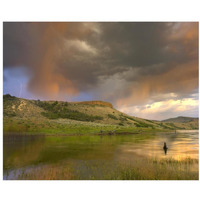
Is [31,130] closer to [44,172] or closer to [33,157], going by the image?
[33,157]

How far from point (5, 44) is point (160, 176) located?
94.8 feet

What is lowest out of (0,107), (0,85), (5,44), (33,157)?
(33,157)

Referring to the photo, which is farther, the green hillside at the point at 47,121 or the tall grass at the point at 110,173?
the green hillside at the point at 47,121

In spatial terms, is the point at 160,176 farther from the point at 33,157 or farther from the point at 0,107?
the point at 0,107

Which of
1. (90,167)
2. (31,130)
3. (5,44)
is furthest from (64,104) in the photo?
(90,167)

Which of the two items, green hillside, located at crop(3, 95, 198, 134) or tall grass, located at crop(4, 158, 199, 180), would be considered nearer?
tall grass, located at crop(4, 158, 199, 180)

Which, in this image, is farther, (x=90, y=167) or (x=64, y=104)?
(x=64, y=104)

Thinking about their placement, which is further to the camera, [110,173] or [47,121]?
[47,121]

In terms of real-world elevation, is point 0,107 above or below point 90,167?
above

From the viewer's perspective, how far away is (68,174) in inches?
613

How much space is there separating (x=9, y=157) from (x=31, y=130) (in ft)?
84.6

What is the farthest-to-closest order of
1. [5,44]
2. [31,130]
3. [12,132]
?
[31,130] → [12,132] → [5,44]

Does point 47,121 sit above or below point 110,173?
above

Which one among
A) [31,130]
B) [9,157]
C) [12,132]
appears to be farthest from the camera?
[31,130]
